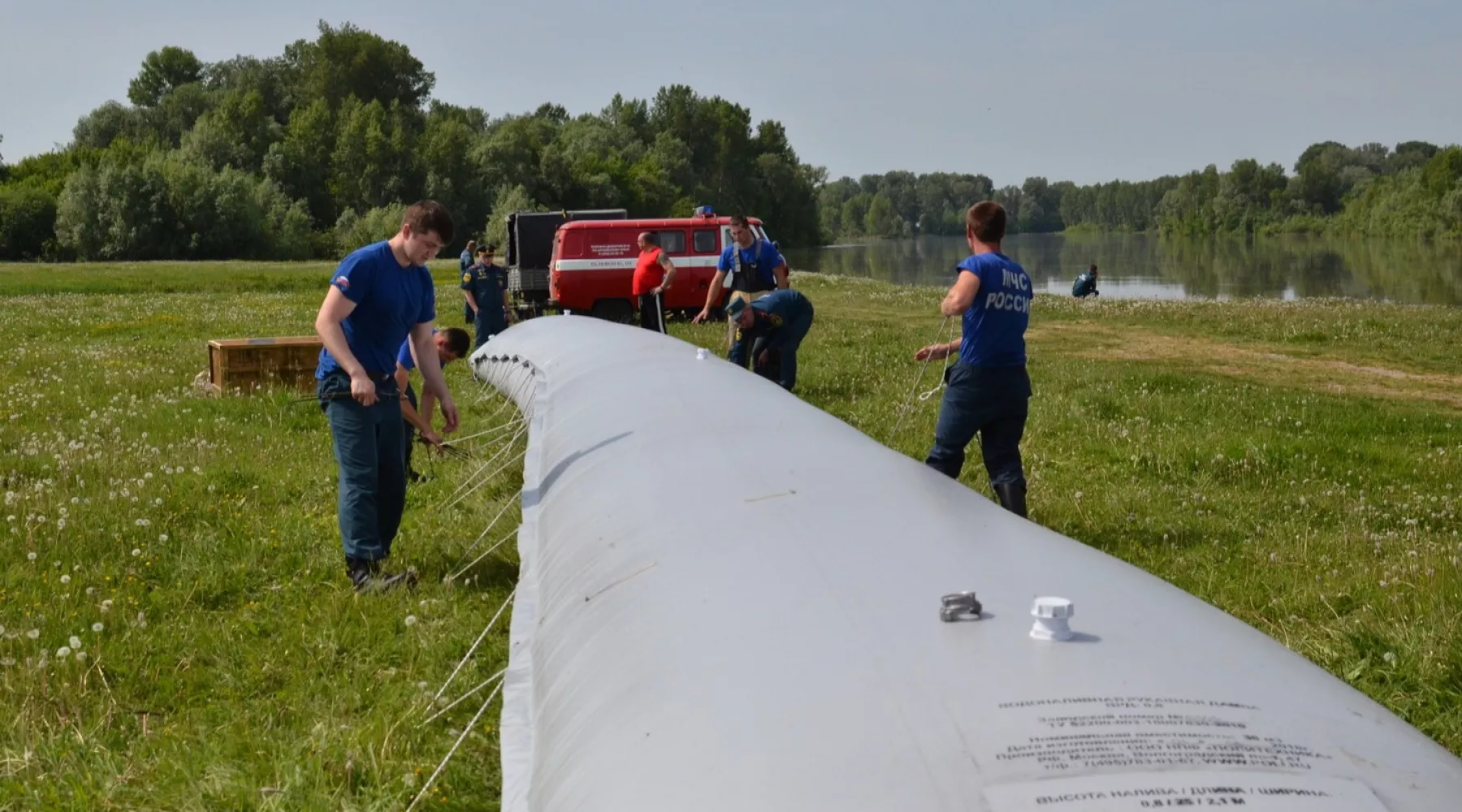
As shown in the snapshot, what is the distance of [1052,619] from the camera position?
9.05 ft

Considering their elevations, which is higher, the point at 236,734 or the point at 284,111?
the point at 284,111

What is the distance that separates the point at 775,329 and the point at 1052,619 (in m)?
8.26

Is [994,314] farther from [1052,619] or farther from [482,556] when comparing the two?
[1052,619]

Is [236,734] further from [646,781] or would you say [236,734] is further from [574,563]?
[646,781]

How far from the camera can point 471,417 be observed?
1167 cm

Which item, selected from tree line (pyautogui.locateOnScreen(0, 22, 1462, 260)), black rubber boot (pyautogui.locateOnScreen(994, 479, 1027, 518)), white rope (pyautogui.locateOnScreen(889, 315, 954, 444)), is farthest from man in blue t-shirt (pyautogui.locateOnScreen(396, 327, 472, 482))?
tree line (pyautogui.locateOnScreen(0, 22, 1462, 260))

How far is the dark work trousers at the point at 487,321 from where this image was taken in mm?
16562

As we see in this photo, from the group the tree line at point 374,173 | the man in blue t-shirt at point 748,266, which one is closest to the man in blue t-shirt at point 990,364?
the man in blue t-shirt at point 748,266

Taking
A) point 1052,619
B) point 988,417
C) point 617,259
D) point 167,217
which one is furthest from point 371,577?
point 167,217

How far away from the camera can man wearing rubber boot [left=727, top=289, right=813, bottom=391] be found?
10.8 metres

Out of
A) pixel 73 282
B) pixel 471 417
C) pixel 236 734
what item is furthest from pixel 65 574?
pixel 73 282

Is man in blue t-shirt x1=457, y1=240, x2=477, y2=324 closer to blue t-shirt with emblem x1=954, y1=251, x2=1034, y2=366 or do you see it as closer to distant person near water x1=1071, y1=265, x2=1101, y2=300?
blue t-shirt with emblem x1=954, y1=251, x2=1034, y2=366

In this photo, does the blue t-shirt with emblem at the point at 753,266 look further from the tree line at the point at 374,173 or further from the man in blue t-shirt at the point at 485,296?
the tree line at the point at 374,173

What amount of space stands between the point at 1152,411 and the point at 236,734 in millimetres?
9013
